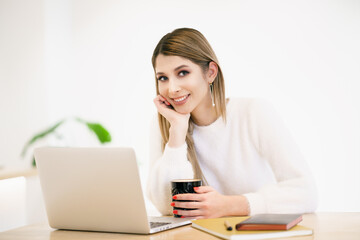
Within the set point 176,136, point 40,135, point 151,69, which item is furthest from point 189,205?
point 151,69

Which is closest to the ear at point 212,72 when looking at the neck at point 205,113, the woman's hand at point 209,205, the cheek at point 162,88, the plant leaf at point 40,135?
the neck at point 205,113

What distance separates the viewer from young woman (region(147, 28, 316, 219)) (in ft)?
4.68

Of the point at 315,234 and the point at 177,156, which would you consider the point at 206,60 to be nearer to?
the point at 177,156

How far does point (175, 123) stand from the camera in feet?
5.24

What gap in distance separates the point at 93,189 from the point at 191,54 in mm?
794

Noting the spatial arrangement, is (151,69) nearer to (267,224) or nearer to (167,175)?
(167,175)

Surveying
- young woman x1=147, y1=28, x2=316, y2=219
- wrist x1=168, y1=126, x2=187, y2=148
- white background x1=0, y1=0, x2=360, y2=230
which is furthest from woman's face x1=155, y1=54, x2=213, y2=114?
white background x1=0, y1=0, x2=360, y2=230

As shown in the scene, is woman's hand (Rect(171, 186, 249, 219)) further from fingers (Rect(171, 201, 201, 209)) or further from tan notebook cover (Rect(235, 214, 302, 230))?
tan notebook cover (Rect(235, 214, 302, 230))

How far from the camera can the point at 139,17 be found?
153 inches

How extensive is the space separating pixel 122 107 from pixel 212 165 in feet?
7.54

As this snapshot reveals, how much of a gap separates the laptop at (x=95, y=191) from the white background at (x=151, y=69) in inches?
98.4

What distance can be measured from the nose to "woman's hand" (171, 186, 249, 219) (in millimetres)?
516

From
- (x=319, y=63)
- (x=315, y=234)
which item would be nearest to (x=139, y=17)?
(x=319, y=63)

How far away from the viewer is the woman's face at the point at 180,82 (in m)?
1.60
